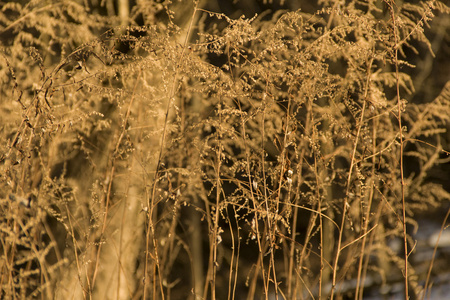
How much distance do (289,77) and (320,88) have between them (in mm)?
90

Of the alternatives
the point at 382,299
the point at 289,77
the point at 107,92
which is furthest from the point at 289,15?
the point at 382,299

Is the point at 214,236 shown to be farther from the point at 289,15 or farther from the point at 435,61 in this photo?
the point at 435,61

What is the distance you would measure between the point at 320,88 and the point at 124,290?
1.72m

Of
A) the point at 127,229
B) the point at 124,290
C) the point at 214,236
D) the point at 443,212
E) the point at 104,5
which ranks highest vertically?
the point at 104,5

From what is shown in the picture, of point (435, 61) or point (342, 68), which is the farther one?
point (435, 61)

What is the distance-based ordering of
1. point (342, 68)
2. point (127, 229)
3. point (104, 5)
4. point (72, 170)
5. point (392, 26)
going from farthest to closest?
1. point (342, 68)
2. point (104, 5)
3. point (72, 170)
4. point (127, 229)
5. point (392, 26)

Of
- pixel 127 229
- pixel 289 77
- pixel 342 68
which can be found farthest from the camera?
pixel 342 68

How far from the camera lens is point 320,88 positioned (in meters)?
1.24

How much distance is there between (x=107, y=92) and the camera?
1.26m

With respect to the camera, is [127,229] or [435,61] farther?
[435,61]

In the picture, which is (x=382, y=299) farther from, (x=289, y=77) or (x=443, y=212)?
(x=289, y=77)

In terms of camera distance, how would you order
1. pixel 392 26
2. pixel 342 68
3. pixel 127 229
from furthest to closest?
1. pixel 342 68
2. pixel 127 229
3. pixel 392 26

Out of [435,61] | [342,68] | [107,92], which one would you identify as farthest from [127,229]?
[435,61]

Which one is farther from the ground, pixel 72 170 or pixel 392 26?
pixel 392 26
